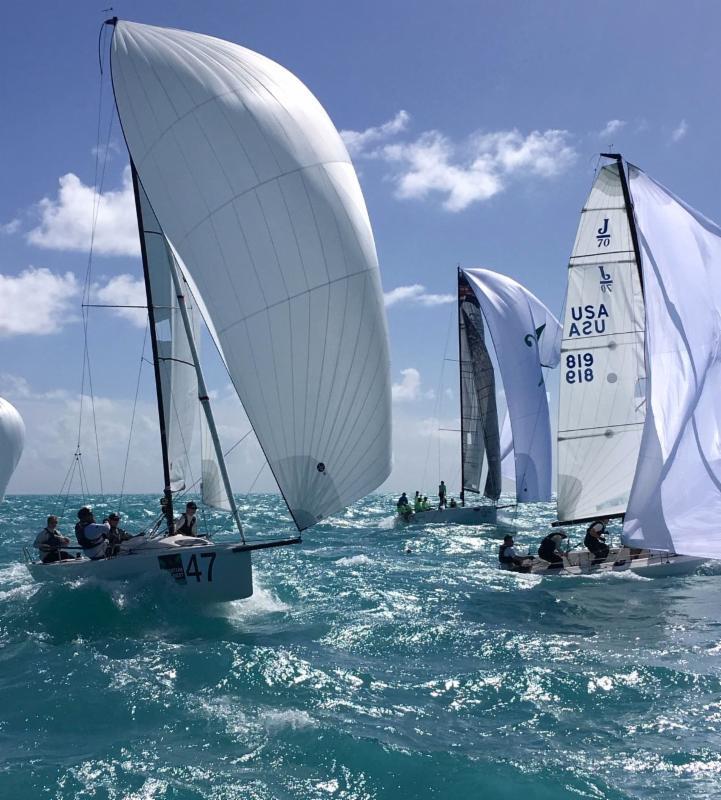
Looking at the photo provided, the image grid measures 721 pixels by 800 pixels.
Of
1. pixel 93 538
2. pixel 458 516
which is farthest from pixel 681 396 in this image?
pixel 458 516

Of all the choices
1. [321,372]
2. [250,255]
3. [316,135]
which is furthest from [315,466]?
[316,135]

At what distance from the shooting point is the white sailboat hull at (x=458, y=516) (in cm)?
2811

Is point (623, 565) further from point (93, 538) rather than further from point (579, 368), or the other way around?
point (93, 538)

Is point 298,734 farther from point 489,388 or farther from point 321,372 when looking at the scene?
point 489,388

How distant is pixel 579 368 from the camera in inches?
672

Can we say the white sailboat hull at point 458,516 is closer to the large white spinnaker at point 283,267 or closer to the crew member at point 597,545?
the crew member at point 597,545

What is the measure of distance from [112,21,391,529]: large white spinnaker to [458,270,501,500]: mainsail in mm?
18495

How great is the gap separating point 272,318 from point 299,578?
758 centimetres

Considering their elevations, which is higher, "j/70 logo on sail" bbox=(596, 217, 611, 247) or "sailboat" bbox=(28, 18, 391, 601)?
"j/70 logo on sail" bbox=(596, 217, 611, 247)

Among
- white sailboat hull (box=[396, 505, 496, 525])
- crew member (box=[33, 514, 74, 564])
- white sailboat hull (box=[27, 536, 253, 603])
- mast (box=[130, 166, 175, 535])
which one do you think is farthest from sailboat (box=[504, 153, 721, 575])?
white sailboat hull (box=[396, 505, 496, 525])

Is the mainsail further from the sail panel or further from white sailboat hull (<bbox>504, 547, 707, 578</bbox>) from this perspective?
the sail panel

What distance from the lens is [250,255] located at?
10.4m

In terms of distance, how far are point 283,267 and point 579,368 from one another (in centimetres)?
919

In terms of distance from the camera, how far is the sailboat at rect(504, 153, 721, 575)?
12.1 m
